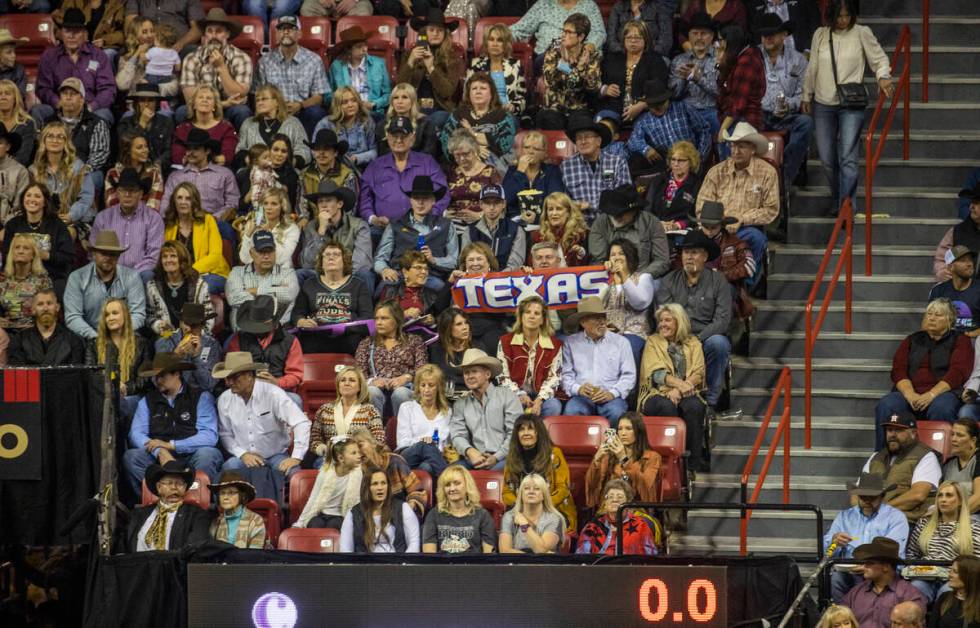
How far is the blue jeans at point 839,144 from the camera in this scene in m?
19.2

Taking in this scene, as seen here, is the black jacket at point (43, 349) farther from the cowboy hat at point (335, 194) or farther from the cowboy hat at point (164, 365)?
the cowboy hat at point (335, 194)

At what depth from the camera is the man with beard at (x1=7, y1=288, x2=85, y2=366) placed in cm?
1761

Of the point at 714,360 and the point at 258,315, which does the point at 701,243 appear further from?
the point at 258,315

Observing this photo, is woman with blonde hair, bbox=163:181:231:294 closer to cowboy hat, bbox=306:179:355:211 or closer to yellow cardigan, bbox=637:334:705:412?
cowboy hat, bbox=306:179:355:211

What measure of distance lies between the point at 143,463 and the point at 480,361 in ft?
9.24

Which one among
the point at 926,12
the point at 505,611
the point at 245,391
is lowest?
the point at 505,611

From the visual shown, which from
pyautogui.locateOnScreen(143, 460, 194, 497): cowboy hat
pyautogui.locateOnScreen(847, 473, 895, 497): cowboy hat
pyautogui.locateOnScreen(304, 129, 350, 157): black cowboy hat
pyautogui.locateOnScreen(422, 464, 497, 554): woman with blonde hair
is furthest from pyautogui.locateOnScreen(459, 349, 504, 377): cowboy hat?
pyautogui.locateOnScreen(304, 129, 350, 157): black cowboy hat

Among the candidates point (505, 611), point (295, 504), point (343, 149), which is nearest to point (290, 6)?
point (343, 149)

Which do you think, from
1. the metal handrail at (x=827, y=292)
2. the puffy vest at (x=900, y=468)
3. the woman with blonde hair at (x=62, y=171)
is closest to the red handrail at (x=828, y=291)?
the metal handrail at (x=827, y=292)

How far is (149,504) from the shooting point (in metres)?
16.0

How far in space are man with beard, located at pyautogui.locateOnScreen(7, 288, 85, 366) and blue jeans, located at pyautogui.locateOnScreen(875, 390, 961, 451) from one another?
670cm

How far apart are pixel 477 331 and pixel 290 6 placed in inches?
233

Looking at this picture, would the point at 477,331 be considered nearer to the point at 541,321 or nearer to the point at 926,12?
the point at 541,321

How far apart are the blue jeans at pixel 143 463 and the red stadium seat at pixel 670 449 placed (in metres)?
3.46
